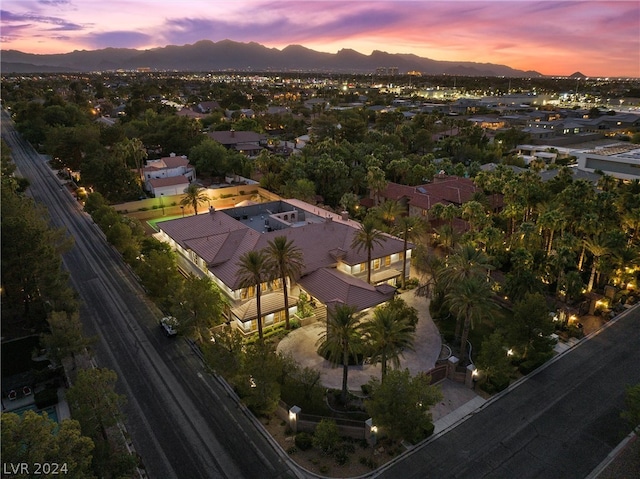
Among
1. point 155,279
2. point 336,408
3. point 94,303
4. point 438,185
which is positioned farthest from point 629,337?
point 94,303

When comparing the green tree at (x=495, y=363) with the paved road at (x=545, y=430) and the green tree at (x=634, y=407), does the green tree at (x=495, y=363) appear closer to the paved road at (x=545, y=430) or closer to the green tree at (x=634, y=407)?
the paved road at (x=545, y=430)

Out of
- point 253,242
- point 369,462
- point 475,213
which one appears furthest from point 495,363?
point 253,242

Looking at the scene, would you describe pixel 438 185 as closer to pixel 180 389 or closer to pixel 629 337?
pixel 629 337

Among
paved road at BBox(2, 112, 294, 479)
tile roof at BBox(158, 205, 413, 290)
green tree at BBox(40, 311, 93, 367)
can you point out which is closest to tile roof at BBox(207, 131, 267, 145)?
tile roof at BBox(158, 205, 413, 290)

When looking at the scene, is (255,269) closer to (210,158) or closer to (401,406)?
(401,406)

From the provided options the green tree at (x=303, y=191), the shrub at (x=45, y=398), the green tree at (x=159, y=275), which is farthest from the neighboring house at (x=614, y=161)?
the shrub at (x=45, y=398)

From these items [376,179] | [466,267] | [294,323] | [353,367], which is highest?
[376,179]

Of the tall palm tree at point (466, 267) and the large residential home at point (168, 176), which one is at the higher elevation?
the tall palm tree at point (466, 267)

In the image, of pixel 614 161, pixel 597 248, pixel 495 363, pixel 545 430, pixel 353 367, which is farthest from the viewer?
pixel 614 161
